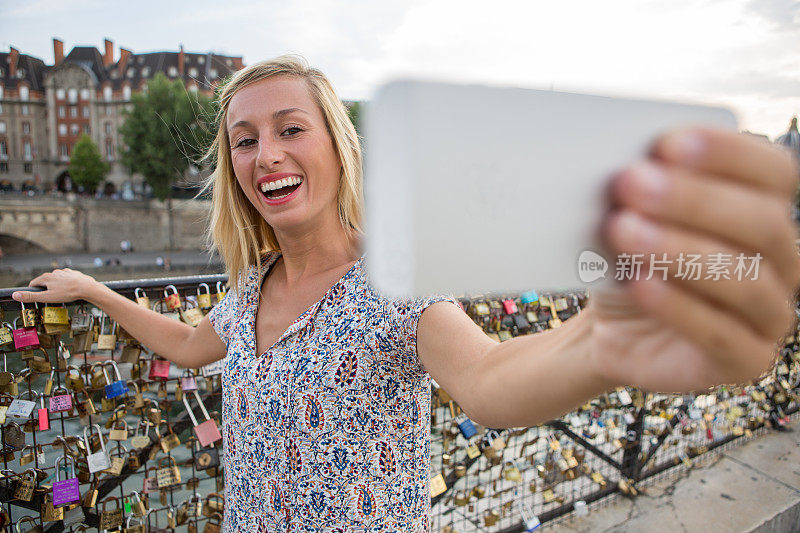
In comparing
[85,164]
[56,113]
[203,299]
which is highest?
[56,113]

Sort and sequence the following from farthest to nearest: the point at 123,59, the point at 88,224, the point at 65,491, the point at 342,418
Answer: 1. the point at 123,59
2. the point at 88,224
3. the point at 65,491
4. the point at 342,418

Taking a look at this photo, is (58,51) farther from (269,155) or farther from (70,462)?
(269,155)

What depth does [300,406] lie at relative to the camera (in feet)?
3.66

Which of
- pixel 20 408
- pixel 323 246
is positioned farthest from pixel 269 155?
pixel 20 408

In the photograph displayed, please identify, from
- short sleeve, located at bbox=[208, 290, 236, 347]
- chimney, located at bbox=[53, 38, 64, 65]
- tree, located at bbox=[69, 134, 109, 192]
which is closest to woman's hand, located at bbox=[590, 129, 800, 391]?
short sleeve, located at bbox=[208, 290, 236, 347]

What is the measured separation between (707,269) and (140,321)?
1.74 metres

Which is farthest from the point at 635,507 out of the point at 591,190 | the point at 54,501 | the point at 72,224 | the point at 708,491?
the point at 72,224

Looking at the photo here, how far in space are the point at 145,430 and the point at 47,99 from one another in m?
53.5

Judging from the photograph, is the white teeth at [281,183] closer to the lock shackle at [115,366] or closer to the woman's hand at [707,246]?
the woman's hand at [707,246]

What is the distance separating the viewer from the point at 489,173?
0.43 metres

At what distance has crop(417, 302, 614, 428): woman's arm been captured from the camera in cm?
59

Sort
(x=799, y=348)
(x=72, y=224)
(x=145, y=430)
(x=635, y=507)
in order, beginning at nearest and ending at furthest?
1. (x=145, y=430)
2. (x=635, y=507)
3. (x=799, y=348)
4. (x=72, y=224)

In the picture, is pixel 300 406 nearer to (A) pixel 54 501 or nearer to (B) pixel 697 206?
(B) pixel 697 206

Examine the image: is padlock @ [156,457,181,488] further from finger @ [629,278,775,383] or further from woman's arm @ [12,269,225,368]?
finger @ [629,278,775,383]
